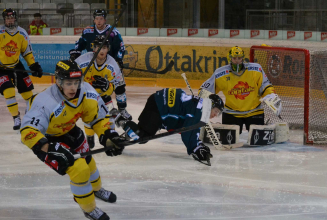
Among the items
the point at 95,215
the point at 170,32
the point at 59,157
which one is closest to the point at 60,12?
the point at 170,32

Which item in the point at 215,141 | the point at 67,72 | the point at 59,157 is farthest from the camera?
the point at 215,141

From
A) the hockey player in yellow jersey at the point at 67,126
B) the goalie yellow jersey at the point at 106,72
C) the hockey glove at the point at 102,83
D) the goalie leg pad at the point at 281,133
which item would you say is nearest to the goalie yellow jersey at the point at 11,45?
the goalie yellow jersey at the point at 106,72

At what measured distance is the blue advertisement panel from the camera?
29.2 feet

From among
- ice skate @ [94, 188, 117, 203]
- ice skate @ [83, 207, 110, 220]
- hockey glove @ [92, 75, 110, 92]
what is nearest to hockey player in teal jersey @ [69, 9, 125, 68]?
hockey glove @ [92, 75, 110, 92]

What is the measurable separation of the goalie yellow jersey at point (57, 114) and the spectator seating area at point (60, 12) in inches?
243

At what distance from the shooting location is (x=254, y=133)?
190 inches

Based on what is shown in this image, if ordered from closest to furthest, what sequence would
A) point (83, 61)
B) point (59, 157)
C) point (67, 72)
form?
point (59, 157), point (67, 72), point (83, 61)

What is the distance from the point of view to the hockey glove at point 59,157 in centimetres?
253

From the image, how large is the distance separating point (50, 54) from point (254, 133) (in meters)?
5.11

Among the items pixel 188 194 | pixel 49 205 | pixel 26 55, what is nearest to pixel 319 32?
pixel 26 55

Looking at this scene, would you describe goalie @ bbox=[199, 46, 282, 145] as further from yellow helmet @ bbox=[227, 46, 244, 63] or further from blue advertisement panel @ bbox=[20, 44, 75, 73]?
blue advertisement panel @ bbox=[20, 44, 75, 73]

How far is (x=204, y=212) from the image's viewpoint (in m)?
3.17

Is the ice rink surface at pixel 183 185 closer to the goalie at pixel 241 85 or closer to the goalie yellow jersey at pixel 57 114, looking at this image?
the goalie at pixel 241 85

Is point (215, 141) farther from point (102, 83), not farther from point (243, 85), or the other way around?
point (102, 83)
